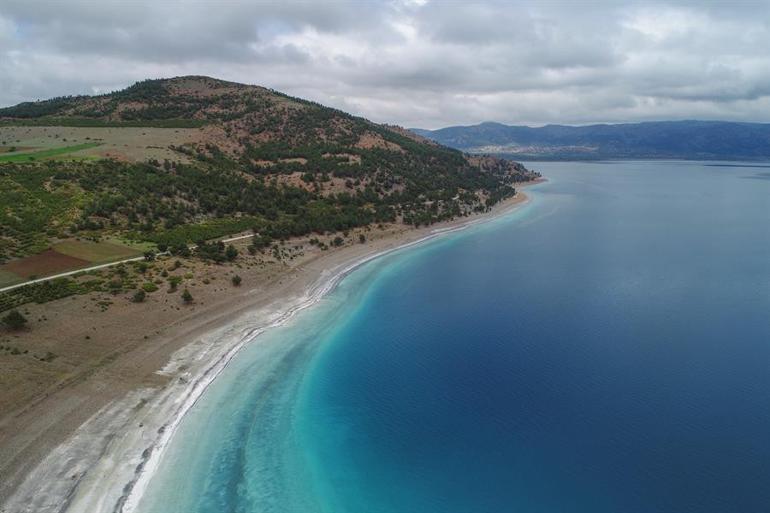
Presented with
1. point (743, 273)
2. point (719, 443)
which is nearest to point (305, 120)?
point (743, 273)

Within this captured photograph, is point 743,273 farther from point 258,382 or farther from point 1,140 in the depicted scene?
point 1,140

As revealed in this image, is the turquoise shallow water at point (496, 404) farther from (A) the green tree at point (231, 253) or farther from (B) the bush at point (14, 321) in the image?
(B) the bush at point (14, 321)

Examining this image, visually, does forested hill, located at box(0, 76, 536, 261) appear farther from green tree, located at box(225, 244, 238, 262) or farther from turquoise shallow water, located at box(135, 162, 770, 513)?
turquoise shallow water, located at box(135, 162, 770, 513)

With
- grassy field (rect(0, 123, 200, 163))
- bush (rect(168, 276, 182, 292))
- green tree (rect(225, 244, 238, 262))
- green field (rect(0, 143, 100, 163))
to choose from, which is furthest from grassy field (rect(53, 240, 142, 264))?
grassy field (rect(0, 123, 200, 163))

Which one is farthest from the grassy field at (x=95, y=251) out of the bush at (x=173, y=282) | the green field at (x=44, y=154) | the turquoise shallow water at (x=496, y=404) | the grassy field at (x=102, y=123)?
the grassy field at (x=102, y=123)

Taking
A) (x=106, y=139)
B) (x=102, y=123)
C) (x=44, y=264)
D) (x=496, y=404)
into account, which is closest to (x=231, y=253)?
(x=44, y=264)

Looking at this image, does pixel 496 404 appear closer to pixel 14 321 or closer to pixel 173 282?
pixel 173 282
